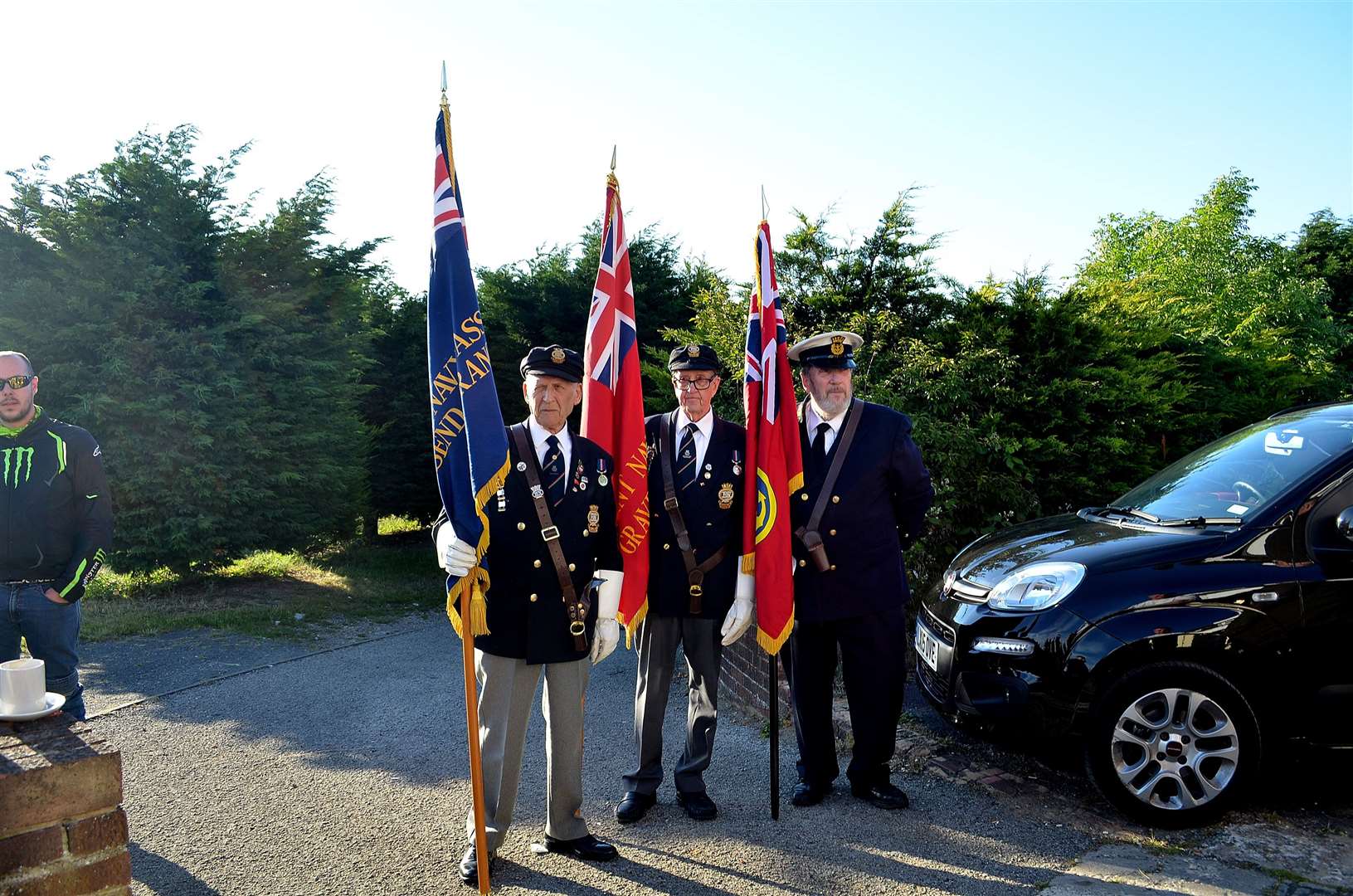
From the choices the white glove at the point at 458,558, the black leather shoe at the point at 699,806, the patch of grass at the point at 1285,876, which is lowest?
the patch of grass at the point at 1285,876

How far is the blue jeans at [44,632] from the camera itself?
432cm

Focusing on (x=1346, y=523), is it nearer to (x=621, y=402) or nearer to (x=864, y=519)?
(x=864, y=519)

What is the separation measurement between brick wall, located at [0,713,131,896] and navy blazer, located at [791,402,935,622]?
280cm

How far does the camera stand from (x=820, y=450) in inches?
175

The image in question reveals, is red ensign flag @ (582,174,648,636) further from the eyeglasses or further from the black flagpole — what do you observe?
the black flagpole

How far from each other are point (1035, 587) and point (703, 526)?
1533 mm

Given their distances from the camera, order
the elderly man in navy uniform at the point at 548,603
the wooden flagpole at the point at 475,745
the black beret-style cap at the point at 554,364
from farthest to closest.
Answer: the black beret-style cap at the point at 554,364
the elderly man in navy uniform at the point at 548,603
the wooden flagpole at the point at 475,745

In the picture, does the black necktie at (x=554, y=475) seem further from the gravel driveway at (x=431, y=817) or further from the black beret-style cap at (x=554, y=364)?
the gravel driveway at (x=431, y=817)

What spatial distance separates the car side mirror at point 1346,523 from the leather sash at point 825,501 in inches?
79.8

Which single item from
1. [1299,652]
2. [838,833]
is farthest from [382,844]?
[1299,652]

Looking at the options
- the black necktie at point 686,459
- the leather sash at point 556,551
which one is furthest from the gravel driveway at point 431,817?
the black necktie at point 686,459

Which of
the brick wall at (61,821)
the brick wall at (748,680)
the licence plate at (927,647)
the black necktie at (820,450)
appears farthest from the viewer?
the brick wall at (748,680)

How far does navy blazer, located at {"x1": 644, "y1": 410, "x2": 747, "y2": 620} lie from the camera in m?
4.22

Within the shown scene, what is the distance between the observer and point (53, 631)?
4.37 meters
